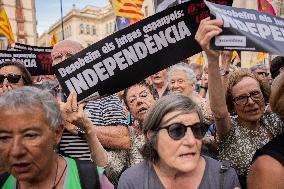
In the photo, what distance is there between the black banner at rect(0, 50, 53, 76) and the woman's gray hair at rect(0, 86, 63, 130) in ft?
10.8

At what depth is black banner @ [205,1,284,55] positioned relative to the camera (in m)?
2.08

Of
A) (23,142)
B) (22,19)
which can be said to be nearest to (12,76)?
(23,142)

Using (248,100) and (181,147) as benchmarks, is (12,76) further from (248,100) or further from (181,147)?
(248,100)

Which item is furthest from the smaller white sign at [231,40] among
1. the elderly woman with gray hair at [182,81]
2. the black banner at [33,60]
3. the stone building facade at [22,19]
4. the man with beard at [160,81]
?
the stone building facade at [22,19]

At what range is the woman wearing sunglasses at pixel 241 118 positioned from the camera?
2.46 meters

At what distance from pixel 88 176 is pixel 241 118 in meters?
1.50

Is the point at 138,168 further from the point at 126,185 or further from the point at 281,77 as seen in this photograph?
the point at 281,77

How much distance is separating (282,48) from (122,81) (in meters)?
1.28

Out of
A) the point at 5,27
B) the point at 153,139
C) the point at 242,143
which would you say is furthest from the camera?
the point at 5,27

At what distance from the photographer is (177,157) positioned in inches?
82.8

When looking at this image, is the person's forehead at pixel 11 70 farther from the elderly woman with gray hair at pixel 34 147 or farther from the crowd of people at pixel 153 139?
the elderly woman with gray hair at pixel 34 147

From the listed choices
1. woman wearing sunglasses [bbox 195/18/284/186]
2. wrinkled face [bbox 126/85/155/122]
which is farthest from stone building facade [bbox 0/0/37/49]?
woman wearing sunglasses [bbox 195/18/284/186]

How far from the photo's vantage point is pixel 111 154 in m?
2.90

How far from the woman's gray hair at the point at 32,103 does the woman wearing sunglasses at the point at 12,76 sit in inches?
57.1
